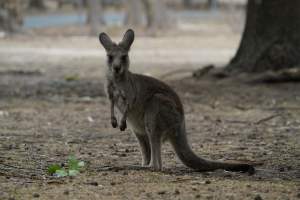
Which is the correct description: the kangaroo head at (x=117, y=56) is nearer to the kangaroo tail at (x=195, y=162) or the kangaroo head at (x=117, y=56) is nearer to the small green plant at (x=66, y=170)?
the kangaroo tail at (x=195, y=162)

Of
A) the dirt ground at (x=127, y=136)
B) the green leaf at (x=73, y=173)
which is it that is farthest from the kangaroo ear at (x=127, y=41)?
the green leaf at (x=73, y=173)

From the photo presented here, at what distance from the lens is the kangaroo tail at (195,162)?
20.7 feet

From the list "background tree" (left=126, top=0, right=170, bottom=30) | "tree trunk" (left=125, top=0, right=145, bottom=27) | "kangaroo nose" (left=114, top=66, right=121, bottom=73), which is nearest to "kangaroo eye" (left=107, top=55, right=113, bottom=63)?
"kangaroo nose" (left=114, top=66, right=121, bottom=73)

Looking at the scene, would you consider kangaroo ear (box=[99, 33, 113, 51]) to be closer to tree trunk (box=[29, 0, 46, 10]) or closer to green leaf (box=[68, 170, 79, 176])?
green leaf (box=[68, 170, 79, 176])

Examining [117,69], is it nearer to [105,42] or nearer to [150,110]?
[105,42]

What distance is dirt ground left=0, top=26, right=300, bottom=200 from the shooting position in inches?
225

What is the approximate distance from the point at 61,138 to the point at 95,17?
2034cm

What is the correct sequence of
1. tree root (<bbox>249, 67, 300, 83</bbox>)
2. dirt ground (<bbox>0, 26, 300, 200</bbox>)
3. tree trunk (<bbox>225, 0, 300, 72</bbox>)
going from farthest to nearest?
tree trunk (<bbox>225, 0, 300, 72</bbox>)
tree root (<bbox>249, 67, 300, 83</bbox>)
dirt ground (<bbox>0, 26, 300, 200</bbox>)

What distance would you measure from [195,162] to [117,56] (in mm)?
985

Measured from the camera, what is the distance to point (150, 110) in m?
6.38

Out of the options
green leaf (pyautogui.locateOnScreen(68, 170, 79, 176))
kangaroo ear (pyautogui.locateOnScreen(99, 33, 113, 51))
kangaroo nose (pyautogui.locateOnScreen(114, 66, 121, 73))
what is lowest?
green leaf (pyautogui.locateOnScreen(68, 170, 79, 176))

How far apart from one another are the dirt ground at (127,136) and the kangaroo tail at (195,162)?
60 millimetres

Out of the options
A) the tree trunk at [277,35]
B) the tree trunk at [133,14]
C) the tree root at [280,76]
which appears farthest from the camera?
the tree trunk at [133,14]

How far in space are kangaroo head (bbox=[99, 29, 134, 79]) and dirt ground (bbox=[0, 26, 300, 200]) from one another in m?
0.73
